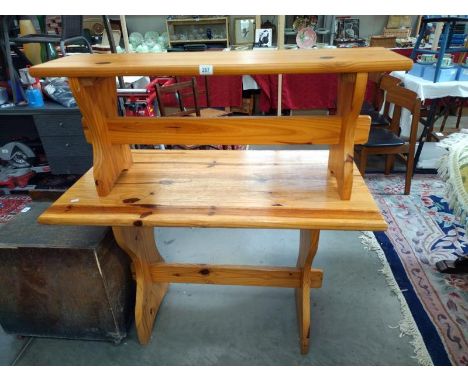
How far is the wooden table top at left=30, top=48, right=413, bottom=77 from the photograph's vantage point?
0.82 metres

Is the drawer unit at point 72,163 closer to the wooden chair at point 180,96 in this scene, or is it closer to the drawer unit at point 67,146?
the drawer unit at point 67,146

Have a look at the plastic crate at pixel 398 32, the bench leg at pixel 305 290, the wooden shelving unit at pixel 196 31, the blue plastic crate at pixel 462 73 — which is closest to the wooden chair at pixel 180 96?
the bench leg at pixel 305 290

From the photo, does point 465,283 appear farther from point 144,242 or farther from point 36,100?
point 36,100

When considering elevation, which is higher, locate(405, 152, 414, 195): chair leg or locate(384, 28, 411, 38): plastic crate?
locate(384, 28, 411, 38): plastic crate

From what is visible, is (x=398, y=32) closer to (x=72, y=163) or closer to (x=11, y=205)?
(x=72, y=163)

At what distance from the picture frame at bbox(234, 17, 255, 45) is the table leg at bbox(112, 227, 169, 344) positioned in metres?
3.90

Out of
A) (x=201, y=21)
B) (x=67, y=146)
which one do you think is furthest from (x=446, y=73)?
(x=201, y=21)

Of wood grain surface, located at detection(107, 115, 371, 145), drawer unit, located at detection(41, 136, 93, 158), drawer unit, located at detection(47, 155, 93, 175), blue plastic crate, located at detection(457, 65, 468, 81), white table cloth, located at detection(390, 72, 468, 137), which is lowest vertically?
drawer unit, located at detection(47, 155, 93, 175)

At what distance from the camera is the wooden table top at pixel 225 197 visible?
936 mm

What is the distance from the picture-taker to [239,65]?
840 millimetres

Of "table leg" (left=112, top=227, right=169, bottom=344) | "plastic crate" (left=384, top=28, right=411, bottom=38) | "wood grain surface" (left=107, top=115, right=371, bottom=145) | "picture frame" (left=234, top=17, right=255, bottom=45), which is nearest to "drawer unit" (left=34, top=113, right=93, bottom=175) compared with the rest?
"table leg" (left=112, top=227, right=169, bottom=344)

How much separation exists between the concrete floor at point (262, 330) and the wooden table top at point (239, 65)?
112cm

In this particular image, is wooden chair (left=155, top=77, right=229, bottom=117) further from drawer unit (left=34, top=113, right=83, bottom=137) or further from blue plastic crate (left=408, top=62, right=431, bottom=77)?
blue plastic crate (left=408, top=62, right=431, bottom=77)

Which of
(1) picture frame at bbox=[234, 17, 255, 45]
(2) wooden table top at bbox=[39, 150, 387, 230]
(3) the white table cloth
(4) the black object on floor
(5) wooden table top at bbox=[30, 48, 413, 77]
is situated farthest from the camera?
(1) picture frame at bbox=[234, 17, 255, 45]
